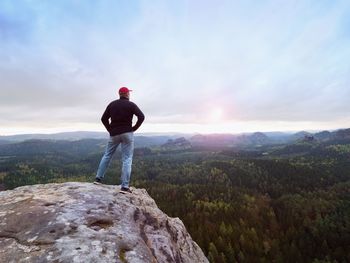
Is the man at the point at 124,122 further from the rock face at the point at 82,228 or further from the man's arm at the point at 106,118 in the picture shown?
the rock face at the point at 82,228

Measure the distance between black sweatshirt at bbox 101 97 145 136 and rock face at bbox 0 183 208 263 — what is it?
3.97 m

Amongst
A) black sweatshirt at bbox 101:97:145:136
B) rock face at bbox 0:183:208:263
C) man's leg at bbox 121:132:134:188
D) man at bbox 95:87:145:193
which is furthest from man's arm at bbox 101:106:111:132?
rock face at bbox 0:183:208:263

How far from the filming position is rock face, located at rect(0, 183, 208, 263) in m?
10.9

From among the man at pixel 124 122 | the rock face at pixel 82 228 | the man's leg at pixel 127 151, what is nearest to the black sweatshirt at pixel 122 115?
the man at pixel 124 122

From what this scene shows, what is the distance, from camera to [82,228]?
1264cm

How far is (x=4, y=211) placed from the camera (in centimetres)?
1374

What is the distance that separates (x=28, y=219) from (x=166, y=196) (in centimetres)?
16312

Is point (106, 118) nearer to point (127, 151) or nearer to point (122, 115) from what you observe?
point (122, 115)

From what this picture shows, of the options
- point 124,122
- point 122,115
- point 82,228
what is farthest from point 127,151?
→ point 82,228

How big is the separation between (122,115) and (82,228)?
7200mm

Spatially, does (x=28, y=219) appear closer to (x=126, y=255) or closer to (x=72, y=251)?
(x=72, y=251)

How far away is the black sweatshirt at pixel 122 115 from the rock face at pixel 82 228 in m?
3.97

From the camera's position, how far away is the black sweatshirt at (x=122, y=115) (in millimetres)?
17562

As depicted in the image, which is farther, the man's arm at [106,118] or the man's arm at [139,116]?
the man's arm at [106,118]
